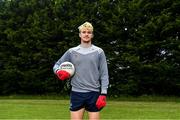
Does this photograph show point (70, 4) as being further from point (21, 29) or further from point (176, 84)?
point (176, 84)

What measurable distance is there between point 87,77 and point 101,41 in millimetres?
19240

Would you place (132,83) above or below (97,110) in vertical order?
below

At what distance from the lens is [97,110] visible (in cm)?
672

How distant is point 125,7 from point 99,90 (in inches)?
732

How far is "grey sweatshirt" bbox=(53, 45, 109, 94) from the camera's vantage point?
21.8 ft

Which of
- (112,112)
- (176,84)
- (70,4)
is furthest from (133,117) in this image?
(70,4)

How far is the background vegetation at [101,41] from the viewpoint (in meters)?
24.6

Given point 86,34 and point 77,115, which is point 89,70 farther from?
point 77,115

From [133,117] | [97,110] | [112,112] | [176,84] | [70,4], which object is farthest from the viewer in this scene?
[70,4]

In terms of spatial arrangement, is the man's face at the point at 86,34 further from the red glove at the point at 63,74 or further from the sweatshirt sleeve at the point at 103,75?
the red glove at the point at 63,74

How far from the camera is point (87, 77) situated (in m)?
6.67

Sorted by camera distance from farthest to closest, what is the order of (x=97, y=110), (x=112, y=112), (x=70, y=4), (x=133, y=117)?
1. (x=70, y=4)
2. (x=112, y=112)
3. (x=133, y=117)
4. (x=97, y=110)

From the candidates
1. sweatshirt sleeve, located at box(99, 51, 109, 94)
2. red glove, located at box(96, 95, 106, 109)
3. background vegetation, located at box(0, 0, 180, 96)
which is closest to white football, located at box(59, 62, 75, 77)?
sweatshirt sleeve, located at box(99, 51, 109, 94)

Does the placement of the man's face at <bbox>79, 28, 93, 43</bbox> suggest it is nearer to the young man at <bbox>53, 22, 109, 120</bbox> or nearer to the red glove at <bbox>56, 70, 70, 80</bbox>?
the young man at <bbox>53, 22, 109, 120</bbox>
